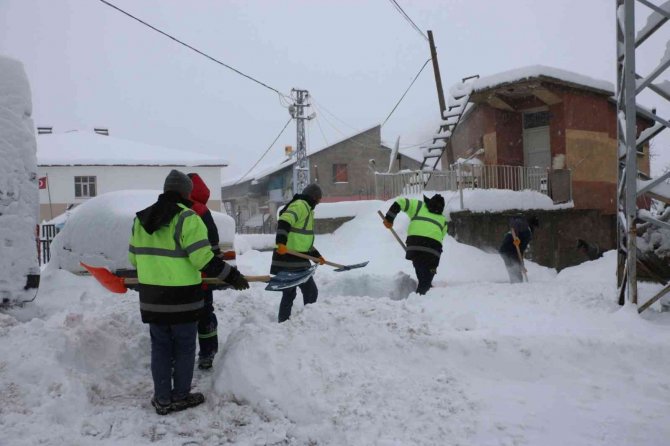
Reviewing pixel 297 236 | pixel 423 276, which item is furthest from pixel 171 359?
pixel 423 276

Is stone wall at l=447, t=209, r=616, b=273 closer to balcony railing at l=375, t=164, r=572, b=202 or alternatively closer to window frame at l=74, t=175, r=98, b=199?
balcony railing at l=375, t=164, r=572, b=202

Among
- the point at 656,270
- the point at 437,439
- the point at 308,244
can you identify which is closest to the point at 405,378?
the point at 437,439

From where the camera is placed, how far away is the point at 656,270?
5191 millimetres

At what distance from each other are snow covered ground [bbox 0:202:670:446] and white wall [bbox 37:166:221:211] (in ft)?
74.2

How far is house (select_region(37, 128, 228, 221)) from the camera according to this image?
2522 cm

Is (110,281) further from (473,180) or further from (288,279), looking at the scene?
(473,180)

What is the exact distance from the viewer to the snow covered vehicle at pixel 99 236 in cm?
590

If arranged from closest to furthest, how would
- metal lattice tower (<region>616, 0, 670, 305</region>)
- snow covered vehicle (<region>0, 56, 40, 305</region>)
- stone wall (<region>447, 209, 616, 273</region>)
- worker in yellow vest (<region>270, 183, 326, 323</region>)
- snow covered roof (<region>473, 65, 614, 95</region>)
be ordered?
snow covered vehicle (<region>0, 56, 40, 305</region>), metal lattice tower (<region>616, 0, 670, 305</region>), worker in yellow vest (<region>270, 183, 326, 323</region>), stone wall (<region>447, 209, 616, 273</region>), snow covered roof (<region>473, 65, 614, 95</region>)

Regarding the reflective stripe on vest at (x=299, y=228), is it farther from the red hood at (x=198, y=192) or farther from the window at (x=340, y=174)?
the window at (x=340, y=174)

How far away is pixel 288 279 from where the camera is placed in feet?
15.4

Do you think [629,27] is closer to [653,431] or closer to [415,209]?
[415,209]

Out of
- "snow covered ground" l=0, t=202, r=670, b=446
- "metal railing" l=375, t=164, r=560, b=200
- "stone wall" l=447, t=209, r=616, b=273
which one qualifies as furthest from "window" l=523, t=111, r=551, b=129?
"snow covered ground" l=0, t=202, r=670, b=446

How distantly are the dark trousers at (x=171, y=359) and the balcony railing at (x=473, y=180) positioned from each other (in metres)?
9.15

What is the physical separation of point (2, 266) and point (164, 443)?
111 inches
